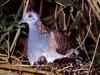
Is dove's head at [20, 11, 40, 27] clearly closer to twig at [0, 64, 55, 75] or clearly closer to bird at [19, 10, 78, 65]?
bird at [19, 10, 78, 65]

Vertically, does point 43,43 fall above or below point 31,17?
below


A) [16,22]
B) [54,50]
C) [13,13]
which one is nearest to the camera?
[54,50]

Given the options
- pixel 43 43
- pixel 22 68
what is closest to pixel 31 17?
pixel 43 43

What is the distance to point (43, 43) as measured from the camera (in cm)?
140

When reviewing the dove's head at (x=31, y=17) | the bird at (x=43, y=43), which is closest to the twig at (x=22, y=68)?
the bird at (x=43, y=43)

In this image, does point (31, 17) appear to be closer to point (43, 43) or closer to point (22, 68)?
point (43, 43)

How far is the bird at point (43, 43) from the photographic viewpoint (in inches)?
54.4

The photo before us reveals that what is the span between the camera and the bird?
4.53 feet

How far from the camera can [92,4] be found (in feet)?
4.41

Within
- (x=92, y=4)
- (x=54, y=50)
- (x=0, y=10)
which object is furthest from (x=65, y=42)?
(x=0, y=10)

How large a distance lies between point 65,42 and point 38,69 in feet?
0.61

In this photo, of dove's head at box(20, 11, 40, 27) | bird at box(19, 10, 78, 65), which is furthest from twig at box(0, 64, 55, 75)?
dove's head at box(20, 11, 40, 27)

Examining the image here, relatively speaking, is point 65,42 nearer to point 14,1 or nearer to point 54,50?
point 54,50

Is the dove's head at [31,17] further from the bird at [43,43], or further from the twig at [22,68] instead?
the twig at [22,68]
